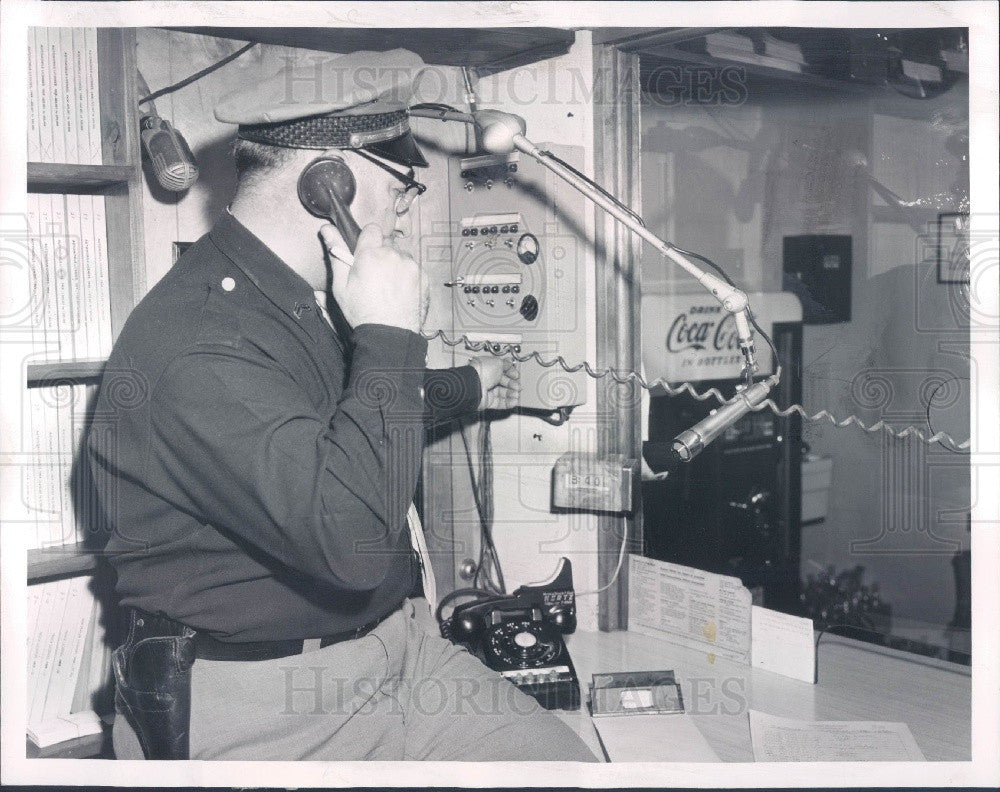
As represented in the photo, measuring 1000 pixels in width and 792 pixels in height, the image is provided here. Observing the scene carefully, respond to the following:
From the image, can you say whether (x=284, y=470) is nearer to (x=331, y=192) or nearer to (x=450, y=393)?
(x=331, y=192)

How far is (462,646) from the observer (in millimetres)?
1527

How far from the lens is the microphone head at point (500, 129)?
1.35 m

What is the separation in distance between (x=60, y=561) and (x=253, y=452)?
61cm

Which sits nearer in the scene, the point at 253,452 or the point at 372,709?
the point at 253,452

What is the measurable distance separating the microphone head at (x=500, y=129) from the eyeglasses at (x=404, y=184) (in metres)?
0.14

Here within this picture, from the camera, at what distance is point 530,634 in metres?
1.56

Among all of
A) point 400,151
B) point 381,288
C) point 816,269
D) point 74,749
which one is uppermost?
point 400,151

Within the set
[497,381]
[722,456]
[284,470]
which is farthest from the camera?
[722,456]

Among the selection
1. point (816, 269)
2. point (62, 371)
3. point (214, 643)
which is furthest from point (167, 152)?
point (816, 269)

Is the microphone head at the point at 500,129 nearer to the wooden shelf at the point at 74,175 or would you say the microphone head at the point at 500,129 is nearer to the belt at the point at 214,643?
the wooden shelf at the point at 74,175

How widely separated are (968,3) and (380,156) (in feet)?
2.58

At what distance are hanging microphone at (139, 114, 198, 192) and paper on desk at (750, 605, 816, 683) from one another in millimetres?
1203

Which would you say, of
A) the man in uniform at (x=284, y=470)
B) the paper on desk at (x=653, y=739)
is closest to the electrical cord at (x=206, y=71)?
the man in uniform at (x=284, y=470)

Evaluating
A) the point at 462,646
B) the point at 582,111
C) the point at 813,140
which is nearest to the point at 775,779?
the point at 462,646
